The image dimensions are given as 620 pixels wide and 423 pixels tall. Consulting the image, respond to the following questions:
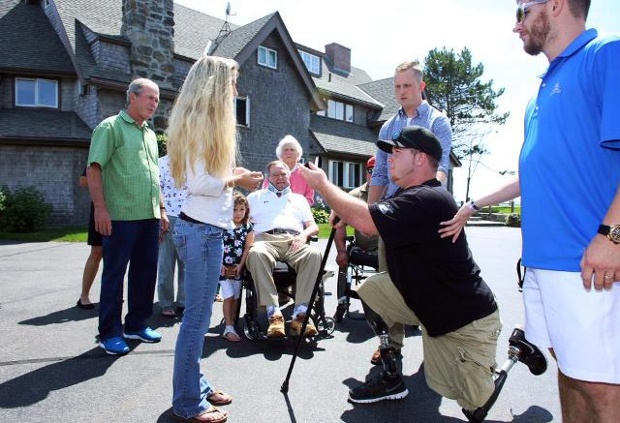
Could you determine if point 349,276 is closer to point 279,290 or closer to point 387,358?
point 279,290

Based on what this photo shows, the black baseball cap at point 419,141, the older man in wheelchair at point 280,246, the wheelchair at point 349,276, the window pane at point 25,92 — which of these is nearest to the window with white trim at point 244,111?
the window pane at point 25,92

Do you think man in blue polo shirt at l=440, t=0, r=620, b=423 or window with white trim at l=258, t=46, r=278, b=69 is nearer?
man in blue polo shirt at l=440, t=0, r=620, b=423

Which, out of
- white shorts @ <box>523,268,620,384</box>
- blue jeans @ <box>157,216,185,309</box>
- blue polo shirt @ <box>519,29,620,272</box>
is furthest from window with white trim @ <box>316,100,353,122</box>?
white shorts @ <box>523,268,620,384</box>

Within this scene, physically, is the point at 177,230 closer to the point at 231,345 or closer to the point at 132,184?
the point at 132,184

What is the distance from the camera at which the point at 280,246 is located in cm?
493

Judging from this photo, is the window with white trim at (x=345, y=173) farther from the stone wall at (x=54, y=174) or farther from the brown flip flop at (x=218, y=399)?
the brown flip flop at (x=218, y=399)

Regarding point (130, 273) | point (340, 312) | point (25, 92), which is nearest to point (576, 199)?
point (340, 312)

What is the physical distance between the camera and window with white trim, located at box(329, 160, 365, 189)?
25.8m

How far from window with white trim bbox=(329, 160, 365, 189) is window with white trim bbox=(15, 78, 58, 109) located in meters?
13.5

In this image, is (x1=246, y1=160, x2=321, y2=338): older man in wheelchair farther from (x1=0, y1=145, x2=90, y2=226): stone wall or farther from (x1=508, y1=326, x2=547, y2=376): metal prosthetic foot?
(x1=0, y1=145, x2=90, y2=226): stone wall

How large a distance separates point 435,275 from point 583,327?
995mm

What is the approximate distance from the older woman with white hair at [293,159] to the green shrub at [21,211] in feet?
41.8

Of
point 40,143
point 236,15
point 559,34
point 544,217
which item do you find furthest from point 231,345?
Answer: point 236,15

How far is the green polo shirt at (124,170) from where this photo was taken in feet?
13.2
